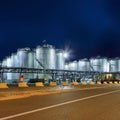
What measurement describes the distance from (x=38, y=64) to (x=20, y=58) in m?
7.30

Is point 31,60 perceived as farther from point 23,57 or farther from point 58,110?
point 58,110

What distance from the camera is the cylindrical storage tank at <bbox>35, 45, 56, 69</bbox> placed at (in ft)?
323

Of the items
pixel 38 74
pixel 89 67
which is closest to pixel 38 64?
pixel 38 74

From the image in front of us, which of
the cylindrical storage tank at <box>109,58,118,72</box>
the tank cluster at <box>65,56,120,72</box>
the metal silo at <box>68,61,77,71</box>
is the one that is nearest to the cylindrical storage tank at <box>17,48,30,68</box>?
the tank cluster at <box>65,56,120,72</box>

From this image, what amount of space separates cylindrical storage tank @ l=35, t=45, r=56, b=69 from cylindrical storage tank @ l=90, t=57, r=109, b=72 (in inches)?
1612

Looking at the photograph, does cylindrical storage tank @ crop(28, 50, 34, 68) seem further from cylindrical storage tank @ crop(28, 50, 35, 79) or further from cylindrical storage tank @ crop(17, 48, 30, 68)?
cylindrical storage tank @ crop(17, 48, 30, 68)

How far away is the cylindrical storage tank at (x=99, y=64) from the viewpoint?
446ft

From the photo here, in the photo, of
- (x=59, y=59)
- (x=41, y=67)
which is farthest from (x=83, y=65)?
(x=41, y=67)

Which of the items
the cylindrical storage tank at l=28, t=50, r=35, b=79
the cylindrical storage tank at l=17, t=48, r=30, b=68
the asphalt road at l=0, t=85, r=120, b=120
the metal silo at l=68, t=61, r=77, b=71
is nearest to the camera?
the asphalt road at l=0, t=85, r=120, b=120

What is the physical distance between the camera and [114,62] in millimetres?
138000

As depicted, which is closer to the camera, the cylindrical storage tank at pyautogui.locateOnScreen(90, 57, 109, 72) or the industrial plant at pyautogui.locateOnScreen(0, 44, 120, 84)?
the industrial plant at pyautogui.locateOnScreen(0, 44, 120, 84)

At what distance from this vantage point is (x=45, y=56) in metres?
99.0

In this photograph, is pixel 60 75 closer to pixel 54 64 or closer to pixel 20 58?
pixel 54 64

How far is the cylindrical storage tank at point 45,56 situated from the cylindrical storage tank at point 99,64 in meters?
40.9
